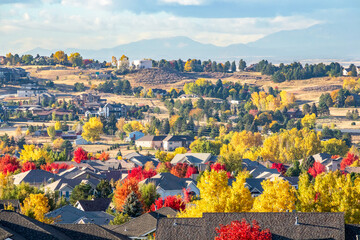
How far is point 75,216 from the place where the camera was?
58.6 m

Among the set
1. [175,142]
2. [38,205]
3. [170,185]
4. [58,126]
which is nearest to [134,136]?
[175,142]

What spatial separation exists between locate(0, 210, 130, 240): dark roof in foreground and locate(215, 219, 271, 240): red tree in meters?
7.29

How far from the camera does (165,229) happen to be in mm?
39906

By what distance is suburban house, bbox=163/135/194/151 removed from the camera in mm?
151500

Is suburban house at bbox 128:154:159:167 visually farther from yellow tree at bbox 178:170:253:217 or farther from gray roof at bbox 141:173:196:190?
yellow tree at bbox 178:170:253:217

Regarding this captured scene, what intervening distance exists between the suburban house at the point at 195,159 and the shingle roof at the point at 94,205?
156 feet

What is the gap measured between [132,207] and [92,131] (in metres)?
99.6

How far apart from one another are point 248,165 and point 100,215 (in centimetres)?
5596

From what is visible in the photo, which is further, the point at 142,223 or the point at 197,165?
the point at 197,165

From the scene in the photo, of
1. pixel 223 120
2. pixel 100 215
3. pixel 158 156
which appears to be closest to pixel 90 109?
pixel 223 120

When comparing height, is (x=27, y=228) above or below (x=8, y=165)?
above

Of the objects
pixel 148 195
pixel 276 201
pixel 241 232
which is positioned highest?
pixel 241 232

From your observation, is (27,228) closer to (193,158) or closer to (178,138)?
(193,158)

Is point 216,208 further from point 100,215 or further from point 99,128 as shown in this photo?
point 99,128
